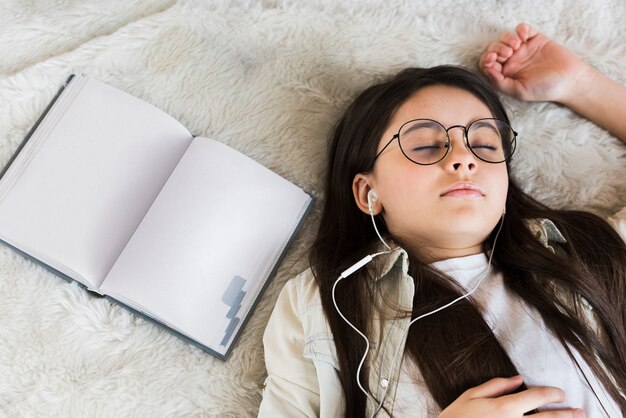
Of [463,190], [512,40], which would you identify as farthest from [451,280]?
[512,40]

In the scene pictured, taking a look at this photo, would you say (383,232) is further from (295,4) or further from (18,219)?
(18,219)

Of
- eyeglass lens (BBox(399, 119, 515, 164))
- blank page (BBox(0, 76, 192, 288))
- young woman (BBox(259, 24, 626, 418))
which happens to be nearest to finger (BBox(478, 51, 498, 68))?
young woman (BBox(259, 24, 626, 418))

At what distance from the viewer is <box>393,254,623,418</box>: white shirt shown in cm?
103

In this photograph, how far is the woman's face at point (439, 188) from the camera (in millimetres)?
1076

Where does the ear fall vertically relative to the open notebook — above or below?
above

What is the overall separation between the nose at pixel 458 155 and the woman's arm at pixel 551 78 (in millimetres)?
310

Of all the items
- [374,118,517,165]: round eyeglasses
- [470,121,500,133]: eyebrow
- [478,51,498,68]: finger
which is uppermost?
[478,51,498,68]: finger

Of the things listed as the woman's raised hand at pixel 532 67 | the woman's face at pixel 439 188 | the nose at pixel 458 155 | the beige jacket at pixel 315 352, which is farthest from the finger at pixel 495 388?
the woman's raised hand at pixel 532 67

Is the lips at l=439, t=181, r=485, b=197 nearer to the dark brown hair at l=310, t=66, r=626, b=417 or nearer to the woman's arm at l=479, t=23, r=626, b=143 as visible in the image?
the dark brown hair at l=310, t=66, r=626, b=417

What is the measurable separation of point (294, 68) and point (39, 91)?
1.86ft

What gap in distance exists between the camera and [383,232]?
1.27 metres

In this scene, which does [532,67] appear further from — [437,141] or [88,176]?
[88,176]

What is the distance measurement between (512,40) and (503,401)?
80cm

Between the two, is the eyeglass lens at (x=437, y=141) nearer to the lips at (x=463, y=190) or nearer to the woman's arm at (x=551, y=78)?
the lips at (x=463, y=190)
